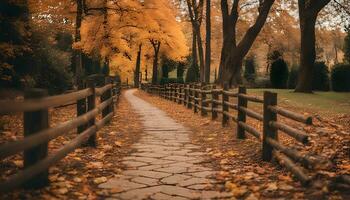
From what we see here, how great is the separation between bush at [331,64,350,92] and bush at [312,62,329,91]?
3.03 feet

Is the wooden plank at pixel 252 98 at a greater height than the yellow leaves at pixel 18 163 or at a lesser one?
greater

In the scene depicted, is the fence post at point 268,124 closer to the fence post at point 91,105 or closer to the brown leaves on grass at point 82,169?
the brown leaves on grass at point 82,169

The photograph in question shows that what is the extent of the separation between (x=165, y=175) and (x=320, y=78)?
28.0 metres

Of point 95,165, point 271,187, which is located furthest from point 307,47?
point 271,187

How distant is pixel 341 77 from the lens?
29.9 meters

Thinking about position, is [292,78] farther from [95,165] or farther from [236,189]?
[236,189]

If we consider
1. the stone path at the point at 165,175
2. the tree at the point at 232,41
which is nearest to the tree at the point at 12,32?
the stone path at the point at 165,175

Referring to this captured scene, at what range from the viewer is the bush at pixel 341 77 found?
2948 centimetres

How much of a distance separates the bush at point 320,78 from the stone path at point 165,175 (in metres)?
24.8

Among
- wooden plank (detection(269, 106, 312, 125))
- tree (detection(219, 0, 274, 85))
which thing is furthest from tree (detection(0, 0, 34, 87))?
tree (detection(219, 0, 274, 85))

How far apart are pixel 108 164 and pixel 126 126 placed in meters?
5.41

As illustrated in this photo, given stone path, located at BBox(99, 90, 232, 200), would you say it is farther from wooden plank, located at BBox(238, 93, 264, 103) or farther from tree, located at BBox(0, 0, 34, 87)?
tree, located at BBox(0, 0, 34, 87)

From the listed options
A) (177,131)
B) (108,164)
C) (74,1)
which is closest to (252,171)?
(108,164)

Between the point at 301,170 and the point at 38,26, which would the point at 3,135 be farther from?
the point at 38,26
